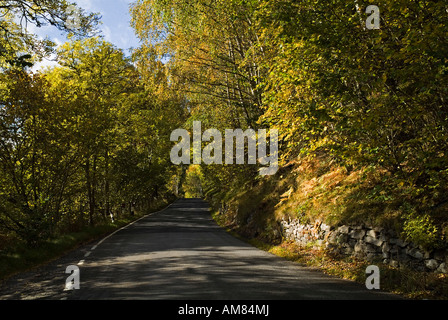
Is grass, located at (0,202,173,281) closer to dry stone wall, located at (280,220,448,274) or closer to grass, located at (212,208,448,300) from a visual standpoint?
grass, located at (212,208,448,300)

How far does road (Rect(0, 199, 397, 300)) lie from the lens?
5.60 meters

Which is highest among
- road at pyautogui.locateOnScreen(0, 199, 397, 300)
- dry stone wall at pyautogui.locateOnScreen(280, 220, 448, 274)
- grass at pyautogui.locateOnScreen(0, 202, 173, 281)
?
dry stone wall at pyautogui.locateOnScreen(280, 220, 448, 274)

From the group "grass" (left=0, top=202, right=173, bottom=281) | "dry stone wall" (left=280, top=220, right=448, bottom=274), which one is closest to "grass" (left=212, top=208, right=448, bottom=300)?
"dry stone wall" (left=280, top=220, right=448, bottom=274)

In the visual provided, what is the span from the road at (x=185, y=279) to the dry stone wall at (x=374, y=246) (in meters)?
1.10

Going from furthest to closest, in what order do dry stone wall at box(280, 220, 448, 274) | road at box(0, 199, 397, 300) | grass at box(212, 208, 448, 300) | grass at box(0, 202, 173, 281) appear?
1. grass at box(0, 202, 173, 281)
2. dry stone wall at box(280, 220, 448, 274)
3. road at box(0, 199, 397, 300)
4. grass at box(212, 208, 448, 300)

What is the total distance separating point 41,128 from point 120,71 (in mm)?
11196

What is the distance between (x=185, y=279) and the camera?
661 centimetres

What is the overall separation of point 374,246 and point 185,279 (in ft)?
14.2

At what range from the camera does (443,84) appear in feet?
18.1

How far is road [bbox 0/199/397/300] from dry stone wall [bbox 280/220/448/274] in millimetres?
1101

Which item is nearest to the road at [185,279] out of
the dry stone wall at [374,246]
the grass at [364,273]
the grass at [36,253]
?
the grass at [364,273]

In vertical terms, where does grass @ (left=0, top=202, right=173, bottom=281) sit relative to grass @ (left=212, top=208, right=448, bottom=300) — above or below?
below
